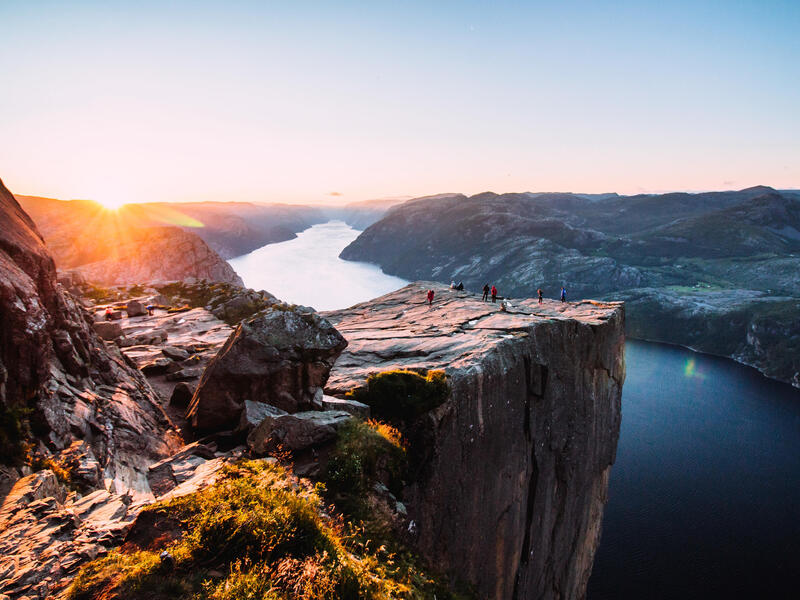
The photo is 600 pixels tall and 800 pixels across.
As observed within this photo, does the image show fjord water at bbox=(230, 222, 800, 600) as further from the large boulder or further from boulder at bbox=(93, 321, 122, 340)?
boulder at bbox=(93, 321, 122, 340)

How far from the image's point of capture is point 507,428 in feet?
70.9

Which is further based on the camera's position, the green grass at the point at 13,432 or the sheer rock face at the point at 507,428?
the sheer rock face at the point at 507,428

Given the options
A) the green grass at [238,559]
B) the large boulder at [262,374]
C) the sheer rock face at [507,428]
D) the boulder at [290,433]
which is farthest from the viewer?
the sheer rock face at [507,428]

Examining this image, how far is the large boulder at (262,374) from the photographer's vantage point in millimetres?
14352

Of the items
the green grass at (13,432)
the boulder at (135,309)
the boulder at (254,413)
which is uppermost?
the green grass at (13,432)

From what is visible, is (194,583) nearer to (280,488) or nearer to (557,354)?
(280,488)

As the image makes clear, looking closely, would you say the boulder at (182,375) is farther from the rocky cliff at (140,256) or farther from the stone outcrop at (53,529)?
the rocky cliff at (140,256)

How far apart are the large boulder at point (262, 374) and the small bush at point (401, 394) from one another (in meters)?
2.38

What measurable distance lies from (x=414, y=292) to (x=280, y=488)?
34.5 metres

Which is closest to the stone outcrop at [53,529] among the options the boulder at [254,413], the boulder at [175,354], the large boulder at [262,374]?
the boulder at [254,413]

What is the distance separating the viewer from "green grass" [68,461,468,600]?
20.2ft

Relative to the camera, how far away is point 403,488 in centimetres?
1415

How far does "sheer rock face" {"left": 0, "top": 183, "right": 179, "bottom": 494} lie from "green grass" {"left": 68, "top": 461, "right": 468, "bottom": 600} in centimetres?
394

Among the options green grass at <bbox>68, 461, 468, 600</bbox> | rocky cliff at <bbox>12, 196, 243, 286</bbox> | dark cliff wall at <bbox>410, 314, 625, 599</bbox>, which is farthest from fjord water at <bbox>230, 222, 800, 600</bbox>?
rocky cliff at <bbox>12, 196, 243, 286</bbox>
